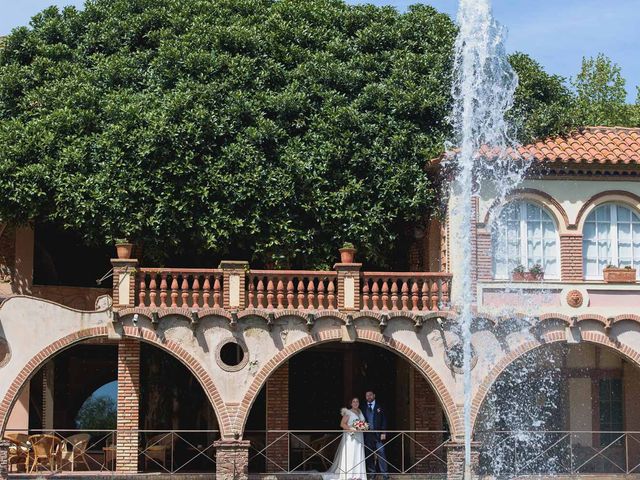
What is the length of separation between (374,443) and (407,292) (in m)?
3.24

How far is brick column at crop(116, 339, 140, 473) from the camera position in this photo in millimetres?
27578

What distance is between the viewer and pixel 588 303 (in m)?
27.7

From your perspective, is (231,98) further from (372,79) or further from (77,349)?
(77,349)

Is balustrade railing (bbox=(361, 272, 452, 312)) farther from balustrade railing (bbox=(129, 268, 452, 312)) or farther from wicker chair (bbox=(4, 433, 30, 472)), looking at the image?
wicker chair (bbox=(4, 433, 30, 472))

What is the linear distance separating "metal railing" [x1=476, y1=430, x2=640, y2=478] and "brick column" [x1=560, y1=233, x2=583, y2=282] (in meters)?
3.35

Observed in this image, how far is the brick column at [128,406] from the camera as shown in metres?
27.6

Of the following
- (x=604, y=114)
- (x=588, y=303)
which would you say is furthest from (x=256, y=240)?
(x=604, y=114)

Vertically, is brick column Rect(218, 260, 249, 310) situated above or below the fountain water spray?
below

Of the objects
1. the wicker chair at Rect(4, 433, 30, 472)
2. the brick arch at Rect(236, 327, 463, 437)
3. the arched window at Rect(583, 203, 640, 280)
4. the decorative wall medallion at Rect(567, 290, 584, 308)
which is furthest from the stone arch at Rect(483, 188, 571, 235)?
the wicker chair at Rect(4, 433, 30, 472)

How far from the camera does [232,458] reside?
87.1 ft

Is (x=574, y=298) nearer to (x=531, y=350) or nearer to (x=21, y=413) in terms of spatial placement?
(x=531, y=350)

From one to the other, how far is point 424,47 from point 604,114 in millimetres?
13576

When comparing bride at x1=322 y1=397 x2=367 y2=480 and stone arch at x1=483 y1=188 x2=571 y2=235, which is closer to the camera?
bride at x1=322 y1=397 x2=367 y2=480

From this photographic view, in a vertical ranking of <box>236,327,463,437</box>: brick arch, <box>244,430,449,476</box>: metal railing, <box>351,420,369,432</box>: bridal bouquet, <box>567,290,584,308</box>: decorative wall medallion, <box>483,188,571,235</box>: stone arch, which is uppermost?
<box>483,188,571,235</box>: stone arch
